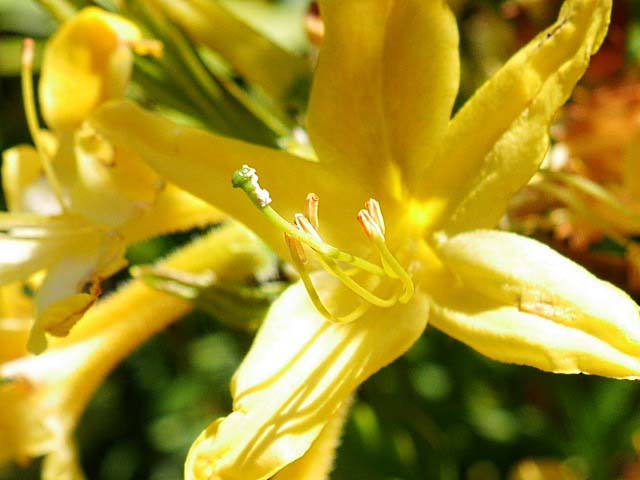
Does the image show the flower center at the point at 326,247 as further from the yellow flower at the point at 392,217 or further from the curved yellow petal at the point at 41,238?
the curved yellow petal at the point at 41,238

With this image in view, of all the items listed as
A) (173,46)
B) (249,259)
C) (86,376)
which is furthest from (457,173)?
(86,376)

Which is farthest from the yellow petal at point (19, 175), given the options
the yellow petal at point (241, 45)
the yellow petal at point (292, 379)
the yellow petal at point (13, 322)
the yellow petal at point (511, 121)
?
the yellow petal at point (511, 121)

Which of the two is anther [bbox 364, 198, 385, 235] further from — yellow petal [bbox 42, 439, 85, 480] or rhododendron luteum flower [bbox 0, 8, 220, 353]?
yellow petal [bbox 42, 439, 85, 480]

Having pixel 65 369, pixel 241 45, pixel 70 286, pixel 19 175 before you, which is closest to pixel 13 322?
pixel 65 369

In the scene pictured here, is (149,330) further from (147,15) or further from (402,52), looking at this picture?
(402,52)

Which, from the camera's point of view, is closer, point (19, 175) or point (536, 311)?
point (536, 311)

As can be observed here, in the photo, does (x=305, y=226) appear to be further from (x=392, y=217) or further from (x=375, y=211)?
(x=392, y=217)
